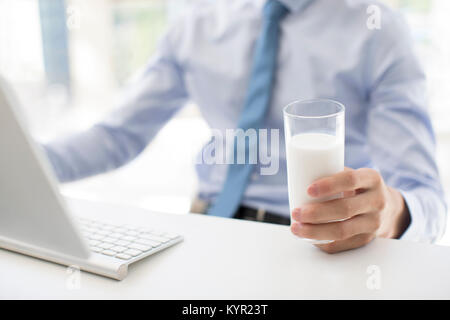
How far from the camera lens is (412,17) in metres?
3.51

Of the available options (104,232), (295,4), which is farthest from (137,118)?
(104,232)

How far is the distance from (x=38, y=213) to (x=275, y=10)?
766 mm

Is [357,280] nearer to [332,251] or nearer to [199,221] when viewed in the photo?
[332,251]

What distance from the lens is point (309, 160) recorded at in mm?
707

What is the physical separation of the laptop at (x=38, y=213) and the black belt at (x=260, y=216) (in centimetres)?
45

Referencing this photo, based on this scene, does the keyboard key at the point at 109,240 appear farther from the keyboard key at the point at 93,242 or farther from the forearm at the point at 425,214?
the forearm at the point at 425,214

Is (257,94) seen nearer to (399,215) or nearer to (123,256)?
(399,215)

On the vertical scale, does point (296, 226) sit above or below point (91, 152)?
below

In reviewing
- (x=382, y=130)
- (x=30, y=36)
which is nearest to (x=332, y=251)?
(x=382, y=130)

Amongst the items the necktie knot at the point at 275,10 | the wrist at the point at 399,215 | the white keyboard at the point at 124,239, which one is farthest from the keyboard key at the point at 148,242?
the necktie knot at the point at 275,10

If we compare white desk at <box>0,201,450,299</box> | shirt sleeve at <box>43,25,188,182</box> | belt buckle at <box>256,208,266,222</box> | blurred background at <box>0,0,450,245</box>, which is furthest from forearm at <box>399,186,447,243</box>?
blurred background at <box>0,0,450,245</box>

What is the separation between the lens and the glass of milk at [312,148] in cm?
70

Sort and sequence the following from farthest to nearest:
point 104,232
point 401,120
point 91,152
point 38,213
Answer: point 91,152, point 401,120, point 104,232, point 38,213

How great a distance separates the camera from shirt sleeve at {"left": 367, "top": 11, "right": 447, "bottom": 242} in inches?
39.1
